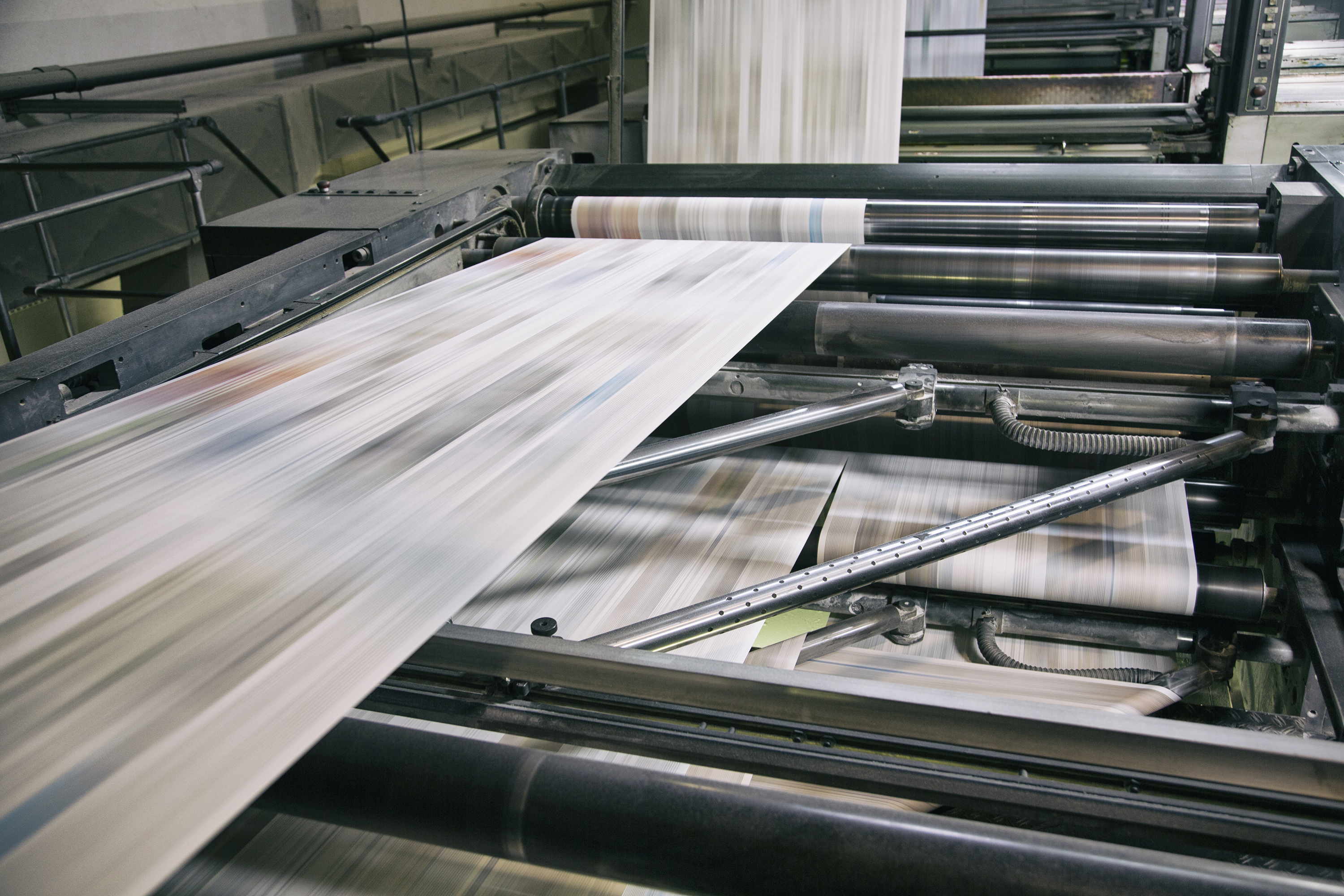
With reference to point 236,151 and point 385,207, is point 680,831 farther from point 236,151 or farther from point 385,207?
point 236,151

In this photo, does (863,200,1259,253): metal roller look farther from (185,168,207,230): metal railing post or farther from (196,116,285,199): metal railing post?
(185,168,207,230): metal railing post

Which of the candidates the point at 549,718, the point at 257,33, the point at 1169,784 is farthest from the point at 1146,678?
Result: the point at 257,33

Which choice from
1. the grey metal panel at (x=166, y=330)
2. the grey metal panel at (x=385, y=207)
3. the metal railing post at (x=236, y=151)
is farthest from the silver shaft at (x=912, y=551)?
the metal railing post at (x=236, y=151)

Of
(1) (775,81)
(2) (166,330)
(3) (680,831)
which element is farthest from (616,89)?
(3) (680,831)

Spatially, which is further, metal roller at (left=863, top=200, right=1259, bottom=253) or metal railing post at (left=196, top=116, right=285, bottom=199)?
metal railing post at (left=196, top=116, right=285, bottom=199)

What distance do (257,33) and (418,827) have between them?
4.78m

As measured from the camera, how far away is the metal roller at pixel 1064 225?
1.53 m

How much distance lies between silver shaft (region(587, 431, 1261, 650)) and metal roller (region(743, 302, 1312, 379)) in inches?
4.7

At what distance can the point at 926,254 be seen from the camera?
Answer: 152 centimetres

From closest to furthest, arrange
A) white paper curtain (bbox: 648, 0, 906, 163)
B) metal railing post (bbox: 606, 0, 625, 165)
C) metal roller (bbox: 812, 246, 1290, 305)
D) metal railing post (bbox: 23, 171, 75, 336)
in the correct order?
metal roller (bbox: 812, 246, 1290, 305) → white paper curtain (bbox: 648, 0, 906, 163) → metal railing post (bbox: 606, 0, 625, 165) → metal railing post (bbox: 23, 171, 75, 336)

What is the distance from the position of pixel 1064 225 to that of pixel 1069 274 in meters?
0.21

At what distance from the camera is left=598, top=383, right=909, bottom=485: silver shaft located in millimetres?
1168

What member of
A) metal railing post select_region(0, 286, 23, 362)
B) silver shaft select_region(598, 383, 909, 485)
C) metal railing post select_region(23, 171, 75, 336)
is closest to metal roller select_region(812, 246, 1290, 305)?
silver shaft select_region(598, 383, 909, 485)

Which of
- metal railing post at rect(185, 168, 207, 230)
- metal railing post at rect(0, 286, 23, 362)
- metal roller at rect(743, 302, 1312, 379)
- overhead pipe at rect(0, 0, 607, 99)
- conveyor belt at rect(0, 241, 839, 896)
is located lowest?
metal railing post at rect(0, 286, 23, 362)
